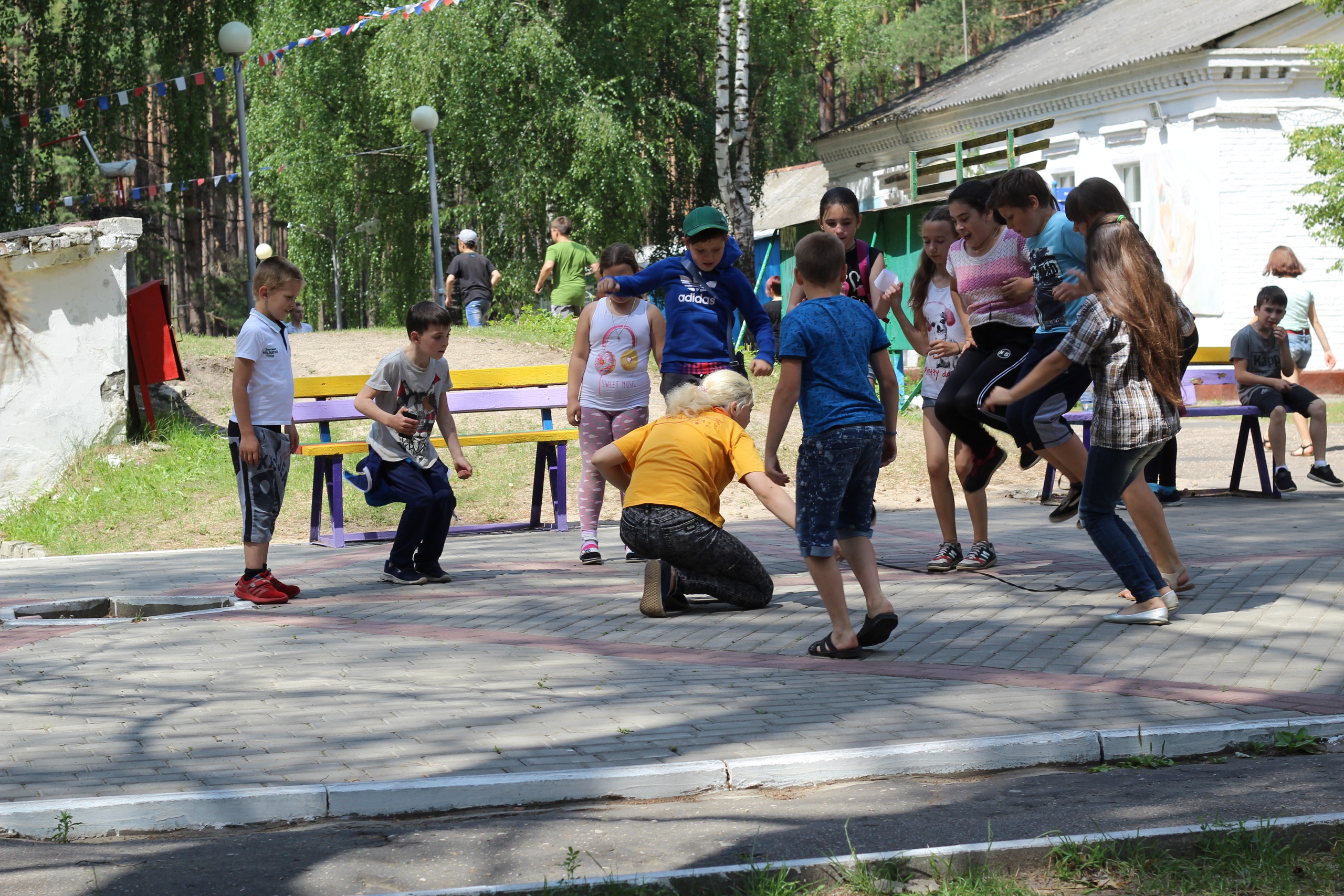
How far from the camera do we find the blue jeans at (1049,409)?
6809 millimetres

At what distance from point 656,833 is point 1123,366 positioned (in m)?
3.31

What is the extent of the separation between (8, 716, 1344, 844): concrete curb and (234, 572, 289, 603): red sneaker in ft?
12.2

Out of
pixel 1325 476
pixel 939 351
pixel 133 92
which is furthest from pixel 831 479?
pixel 133 92

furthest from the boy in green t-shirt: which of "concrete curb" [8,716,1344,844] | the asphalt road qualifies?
the asphalt road

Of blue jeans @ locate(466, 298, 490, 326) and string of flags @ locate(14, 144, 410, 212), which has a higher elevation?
string of flags @ locate(14, 144, 410, 212)

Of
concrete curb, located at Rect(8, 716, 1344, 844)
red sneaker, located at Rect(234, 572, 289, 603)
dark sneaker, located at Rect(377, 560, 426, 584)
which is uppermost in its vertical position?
concrete curb, located at Rect(8, 716, 1344, 844)

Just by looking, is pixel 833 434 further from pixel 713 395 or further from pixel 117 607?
pixel 117 607

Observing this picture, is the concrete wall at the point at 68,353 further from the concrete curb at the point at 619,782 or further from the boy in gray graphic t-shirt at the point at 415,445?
the concrete curb at the point at 619,782

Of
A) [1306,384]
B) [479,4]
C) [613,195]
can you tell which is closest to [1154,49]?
[1306,384]

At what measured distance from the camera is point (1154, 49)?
2327 cm

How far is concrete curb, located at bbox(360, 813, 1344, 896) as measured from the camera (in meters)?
3.17

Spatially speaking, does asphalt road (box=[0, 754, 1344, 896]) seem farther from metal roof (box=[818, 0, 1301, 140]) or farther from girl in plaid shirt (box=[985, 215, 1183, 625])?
metal roof (box=[818, 0, 1301, 140])

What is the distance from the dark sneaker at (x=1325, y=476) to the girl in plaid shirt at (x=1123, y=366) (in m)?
6.49

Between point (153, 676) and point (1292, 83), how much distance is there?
21.4 meters
